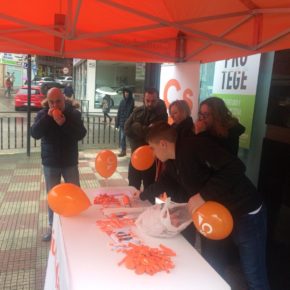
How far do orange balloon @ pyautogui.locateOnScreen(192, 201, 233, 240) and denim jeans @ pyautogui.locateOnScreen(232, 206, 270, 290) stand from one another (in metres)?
0.33

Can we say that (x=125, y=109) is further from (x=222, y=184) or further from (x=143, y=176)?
(x=222, y=184)

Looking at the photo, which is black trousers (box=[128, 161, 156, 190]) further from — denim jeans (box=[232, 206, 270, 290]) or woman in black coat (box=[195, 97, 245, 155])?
denim jeans (box=[232, 206, 270, 290])

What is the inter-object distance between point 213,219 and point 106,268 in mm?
620

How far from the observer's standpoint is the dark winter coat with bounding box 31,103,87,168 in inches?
126

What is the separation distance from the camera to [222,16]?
8.29 ft

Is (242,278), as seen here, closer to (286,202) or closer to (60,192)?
(286,202)

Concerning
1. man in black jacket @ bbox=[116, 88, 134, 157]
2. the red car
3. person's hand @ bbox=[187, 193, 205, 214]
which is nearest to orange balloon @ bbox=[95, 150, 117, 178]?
person's hand @ bbox=[187, 193, 205, 214]

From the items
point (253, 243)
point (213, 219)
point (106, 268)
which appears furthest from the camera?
point (253, 243)

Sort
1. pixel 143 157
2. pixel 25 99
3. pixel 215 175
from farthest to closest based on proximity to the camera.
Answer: pixel 25 99 → pixel 143 157 → pixel 215 175

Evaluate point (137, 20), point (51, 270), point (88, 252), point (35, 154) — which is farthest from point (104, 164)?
point (35, 154)

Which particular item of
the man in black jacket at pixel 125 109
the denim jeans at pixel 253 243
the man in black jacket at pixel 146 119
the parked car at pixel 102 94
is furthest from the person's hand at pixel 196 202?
the parked car at pixel 102 94

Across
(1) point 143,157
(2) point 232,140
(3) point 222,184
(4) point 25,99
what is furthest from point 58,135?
(4) point 25,99

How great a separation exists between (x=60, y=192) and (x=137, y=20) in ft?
6.19

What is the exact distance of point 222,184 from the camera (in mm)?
1833
